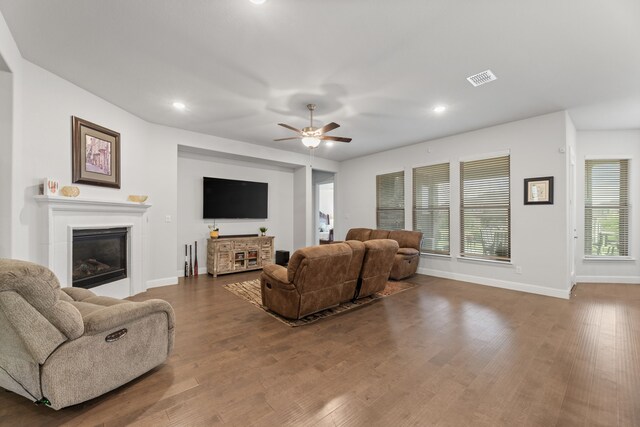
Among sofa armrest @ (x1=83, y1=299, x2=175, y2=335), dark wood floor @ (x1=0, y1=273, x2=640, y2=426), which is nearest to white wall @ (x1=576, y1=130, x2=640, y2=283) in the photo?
dark wood floor @ (x1=0, y1=273, x2=640, y2=426)

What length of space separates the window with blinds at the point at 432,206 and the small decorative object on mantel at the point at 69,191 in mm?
6027

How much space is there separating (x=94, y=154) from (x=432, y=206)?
6116 mm

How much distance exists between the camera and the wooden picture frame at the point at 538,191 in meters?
4.37

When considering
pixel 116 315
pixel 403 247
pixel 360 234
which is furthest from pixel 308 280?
pixel 360 234

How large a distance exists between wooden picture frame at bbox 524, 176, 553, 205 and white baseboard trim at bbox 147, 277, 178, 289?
Answer: 6.47 metres

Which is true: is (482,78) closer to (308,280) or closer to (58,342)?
(308,280)

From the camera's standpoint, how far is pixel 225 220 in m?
6.46

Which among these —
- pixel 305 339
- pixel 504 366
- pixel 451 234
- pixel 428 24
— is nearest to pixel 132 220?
pixel 305 339

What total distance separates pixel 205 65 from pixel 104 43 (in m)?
0.90

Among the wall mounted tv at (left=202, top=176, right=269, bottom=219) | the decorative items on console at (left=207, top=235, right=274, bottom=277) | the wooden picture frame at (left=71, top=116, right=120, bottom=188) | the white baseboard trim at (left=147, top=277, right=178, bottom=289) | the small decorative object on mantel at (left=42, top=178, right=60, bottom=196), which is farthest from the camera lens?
the wall mounted tv at (left=202, top=176, right=269, bottom=219)

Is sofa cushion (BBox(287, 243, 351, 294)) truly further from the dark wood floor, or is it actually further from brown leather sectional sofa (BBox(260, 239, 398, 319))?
the dark wood floor

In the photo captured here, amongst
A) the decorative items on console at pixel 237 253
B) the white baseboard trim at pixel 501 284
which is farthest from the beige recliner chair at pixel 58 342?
the white baseboard trim at pixel 501 284

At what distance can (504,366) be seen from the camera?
7.66ft

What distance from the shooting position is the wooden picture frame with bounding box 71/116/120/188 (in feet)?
11.5
